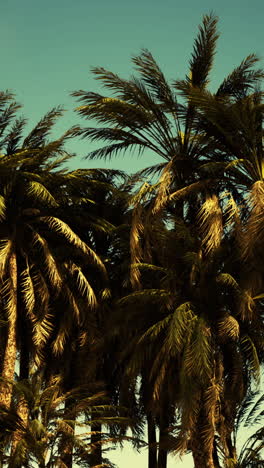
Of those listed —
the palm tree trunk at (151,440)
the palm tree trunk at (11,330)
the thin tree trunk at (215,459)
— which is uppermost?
the palm tree trunk at (11,330)

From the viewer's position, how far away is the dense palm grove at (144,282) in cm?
1652

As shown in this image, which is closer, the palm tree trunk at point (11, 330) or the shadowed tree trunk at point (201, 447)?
the shadowed tree trunk at point (201, 447)

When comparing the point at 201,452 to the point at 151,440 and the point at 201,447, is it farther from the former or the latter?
the point at 151,440

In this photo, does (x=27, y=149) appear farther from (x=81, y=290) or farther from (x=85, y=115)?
(x=81, y=290)

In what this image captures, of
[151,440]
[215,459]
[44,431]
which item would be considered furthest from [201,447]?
[151,440]

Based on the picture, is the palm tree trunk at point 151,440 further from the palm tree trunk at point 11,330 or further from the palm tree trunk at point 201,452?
the palm tree trunk at point 201,452

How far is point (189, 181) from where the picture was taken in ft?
66.9

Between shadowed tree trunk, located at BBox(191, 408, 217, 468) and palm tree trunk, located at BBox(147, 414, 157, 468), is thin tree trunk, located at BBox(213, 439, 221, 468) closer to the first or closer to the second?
shadowed tree trunk, located at BBox(191, 408, 217, 468)

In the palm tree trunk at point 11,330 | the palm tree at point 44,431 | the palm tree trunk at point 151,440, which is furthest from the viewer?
the palm tree trunk at point 151,440

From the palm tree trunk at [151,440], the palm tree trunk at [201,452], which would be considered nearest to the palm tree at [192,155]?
the palm tree trunk at [201,452]

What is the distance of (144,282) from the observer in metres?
20.4

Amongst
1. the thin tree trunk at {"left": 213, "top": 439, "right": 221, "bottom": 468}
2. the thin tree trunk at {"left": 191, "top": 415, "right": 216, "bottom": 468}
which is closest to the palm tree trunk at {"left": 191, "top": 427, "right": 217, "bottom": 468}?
the thin tree trunk at {"left": 191, "top": 415, "right": 216, "bottom": 468}

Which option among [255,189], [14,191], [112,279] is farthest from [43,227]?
[255,189]

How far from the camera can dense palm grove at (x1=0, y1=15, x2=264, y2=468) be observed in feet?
54.2
